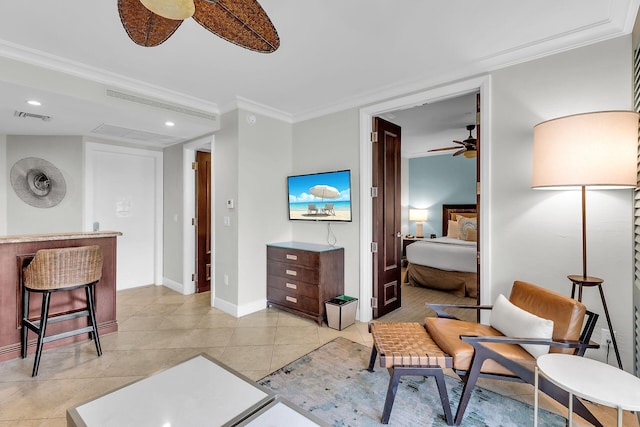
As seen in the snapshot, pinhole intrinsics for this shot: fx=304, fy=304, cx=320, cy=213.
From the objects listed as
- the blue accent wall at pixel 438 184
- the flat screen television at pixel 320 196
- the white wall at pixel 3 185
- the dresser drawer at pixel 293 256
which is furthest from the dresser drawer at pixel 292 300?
the blue accent wall at pixel 438 184

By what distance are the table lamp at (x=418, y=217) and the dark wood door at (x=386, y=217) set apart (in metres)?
3.40

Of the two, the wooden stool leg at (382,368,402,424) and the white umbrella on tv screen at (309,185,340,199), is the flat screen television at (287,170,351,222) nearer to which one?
the white umbrella on tv screen at (309,185,340,199)

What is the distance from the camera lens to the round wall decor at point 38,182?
3.70 metres

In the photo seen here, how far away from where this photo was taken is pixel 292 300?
3.50 meters

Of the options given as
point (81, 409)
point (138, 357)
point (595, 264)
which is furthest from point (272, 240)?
point (595, 264)

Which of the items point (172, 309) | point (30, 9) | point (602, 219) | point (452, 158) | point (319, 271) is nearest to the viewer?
point (30, 9)

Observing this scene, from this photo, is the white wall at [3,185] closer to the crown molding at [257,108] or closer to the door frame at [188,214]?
the door frame at [188,214]

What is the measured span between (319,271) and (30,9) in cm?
292

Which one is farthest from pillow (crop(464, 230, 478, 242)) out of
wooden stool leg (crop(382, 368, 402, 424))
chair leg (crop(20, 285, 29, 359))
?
chair leg (crop(20, 285, 29, 359))

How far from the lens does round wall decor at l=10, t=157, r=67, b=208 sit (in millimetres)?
3701

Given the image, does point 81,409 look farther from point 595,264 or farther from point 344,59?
point 595,264

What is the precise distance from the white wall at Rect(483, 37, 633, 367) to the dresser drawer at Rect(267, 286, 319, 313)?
1.75 m

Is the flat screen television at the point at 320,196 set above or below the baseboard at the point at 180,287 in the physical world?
above

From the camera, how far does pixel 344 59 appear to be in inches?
101
